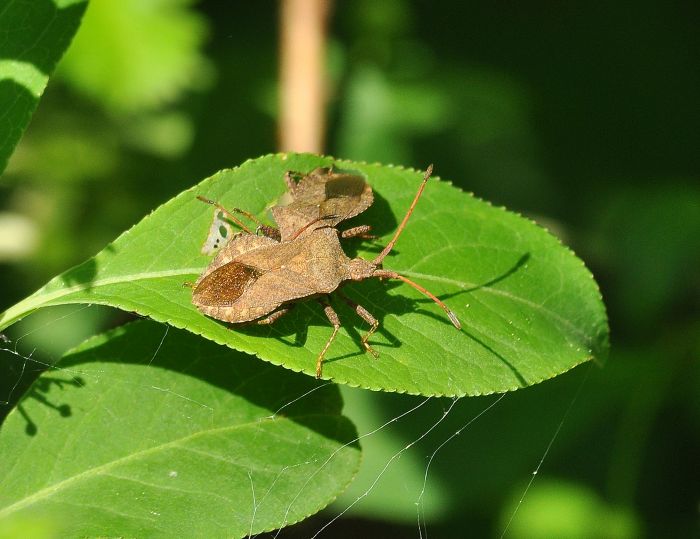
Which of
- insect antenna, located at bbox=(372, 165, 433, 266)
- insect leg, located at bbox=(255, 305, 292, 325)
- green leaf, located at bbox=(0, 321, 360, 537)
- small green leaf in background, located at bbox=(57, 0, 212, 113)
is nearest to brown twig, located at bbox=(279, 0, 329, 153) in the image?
small green leaf in background, located at bbox=(57, 0, 212, 113)

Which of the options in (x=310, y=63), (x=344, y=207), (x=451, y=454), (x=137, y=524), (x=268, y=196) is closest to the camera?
(x=137, y=524)

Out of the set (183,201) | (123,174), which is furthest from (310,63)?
(183,201)

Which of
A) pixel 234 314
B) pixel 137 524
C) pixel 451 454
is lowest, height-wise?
pixel 451 454

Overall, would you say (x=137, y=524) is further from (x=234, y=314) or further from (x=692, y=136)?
(x=692, y=136)

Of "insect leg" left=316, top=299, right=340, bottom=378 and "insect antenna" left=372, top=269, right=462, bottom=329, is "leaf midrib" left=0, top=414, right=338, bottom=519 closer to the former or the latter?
"insect leg" left=316, top=299, right=340, bottom=378

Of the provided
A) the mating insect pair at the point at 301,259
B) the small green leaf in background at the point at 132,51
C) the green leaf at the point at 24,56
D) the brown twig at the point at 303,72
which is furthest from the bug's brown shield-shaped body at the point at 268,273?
the small green leaf in background at the point at 132,51

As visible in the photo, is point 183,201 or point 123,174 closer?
point 183,201

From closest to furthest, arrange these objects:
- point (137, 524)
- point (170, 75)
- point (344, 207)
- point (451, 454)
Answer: point (137, 524)
point (344, 207)
point (451, 454)
point (170, 75)
